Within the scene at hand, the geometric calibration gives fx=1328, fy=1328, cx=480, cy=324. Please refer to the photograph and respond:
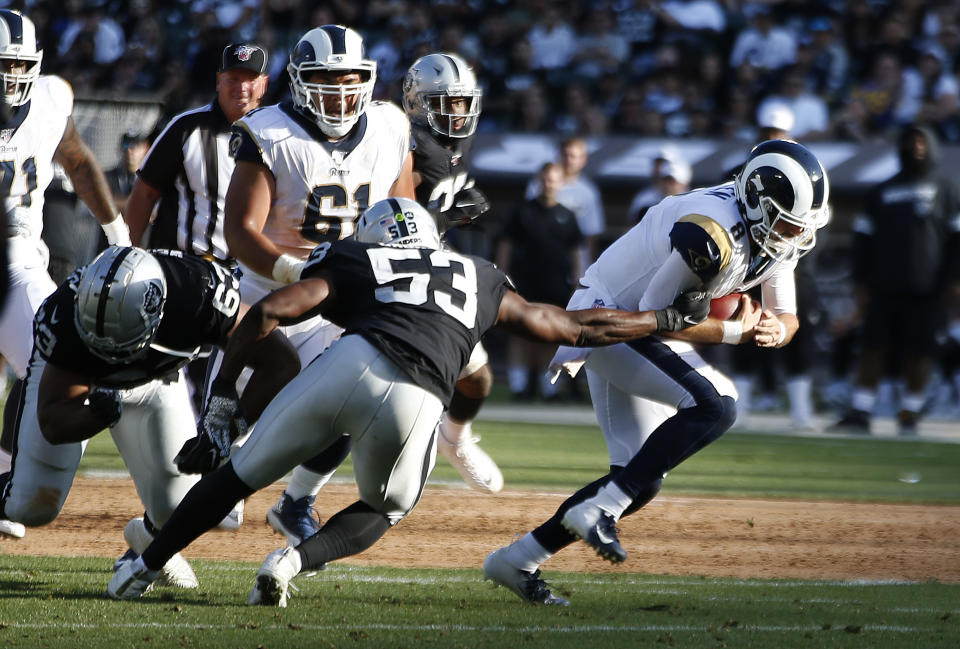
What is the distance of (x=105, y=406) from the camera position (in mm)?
4195

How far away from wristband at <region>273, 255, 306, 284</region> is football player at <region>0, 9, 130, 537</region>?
1175 millimetres

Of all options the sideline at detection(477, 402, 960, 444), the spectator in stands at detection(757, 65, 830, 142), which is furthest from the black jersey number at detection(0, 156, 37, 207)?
the spectator in stands at detection(757, 65, 830, 142)

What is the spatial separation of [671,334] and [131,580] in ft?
6.63

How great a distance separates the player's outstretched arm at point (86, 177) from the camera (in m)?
5.99

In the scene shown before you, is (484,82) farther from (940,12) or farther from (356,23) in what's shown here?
(940,12)

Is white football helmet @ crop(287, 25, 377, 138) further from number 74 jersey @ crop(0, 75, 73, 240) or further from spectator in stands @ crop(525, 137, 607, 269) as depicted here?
spectator in stands @ crop(525, 137, 607, 269)

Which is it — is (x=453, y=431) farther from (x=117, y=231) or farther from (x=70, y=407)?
(x=70, y=407)

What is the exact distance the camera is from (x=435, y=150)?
6.05 meters

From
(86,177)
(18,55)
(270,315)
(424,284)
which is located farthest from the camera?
(86,177)

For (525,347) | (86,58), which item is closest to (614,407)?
(525,347)

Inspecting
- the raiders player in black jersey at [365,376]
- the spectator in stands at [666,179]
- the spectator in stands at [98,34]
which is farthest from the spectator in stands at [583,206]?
the raiders player in black jersey at [365,376]

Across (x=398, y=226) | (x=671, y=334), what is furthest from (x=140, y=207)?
A: (x=671, y=334)

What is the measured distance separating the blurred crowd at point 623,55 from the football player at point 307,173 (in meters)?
8.72

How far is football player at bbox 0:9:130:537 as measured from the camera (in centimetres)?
553
